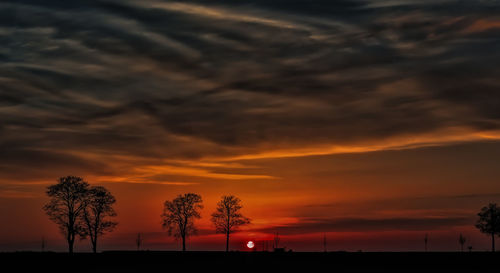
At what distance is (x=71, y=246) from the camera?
5108 inches

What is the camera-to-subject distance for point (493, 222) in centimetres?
18000

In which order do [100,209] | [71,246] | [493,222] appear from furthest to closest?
[493,222], [100,209], [71,246]

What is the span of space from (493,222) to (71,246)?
11930cm
